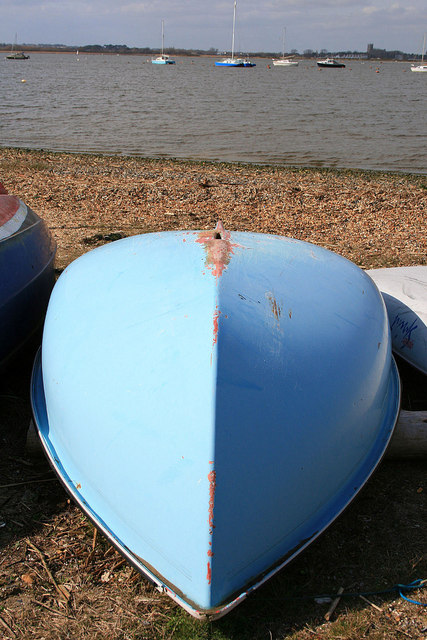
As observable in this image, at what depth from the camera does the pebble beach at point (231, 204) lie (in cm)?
714

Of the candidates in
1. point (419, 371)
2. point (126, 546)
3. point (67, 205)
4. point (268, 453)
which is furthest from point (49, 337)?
point (67, 205)

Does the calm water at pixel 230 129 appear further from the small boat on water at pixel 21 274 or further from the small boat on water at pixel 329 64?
the small boat on water at pixel 329 64

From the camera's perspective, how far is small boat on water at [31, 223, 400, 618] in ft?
7.03

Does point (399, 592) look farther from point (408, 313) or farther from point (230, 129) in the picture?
point (230, 129)

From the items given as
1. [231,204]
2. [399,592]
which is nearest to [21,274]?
[399,592]

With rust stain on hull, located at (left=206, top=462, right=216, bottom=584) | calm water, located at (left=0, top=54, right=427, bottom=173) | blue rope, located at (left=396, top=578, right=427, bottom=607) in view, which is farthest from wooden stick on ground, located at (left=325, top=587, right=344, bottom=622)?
calm water, located at (left=0, top=54, right=427, bottom=173)

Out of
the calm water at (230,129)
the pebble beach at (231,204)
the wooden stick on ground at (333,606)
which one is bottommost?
the wooden stick on ground at (333,606)

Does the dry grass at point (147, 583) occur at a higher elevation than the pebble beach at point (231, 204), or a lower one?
lower

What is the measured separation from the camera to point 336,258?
3.41m

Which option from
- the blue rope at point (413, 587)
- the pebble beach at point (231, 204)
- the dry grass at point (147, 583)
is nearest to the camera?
the dry grass at point (147, 583)

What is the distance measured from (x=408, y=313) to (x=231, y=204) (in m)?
5.17

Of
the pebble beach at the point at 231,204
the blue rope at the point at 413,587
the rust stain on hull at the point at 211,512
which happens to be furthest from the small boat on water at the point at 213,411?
the pebble beach at the point at 231,204

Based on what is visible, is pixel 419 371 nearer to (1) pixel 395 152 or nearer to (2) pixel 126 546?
(2) pixel 126 546

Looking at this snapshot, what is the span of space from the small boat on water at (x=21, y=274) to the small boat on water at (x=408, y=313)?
265 centimetres
